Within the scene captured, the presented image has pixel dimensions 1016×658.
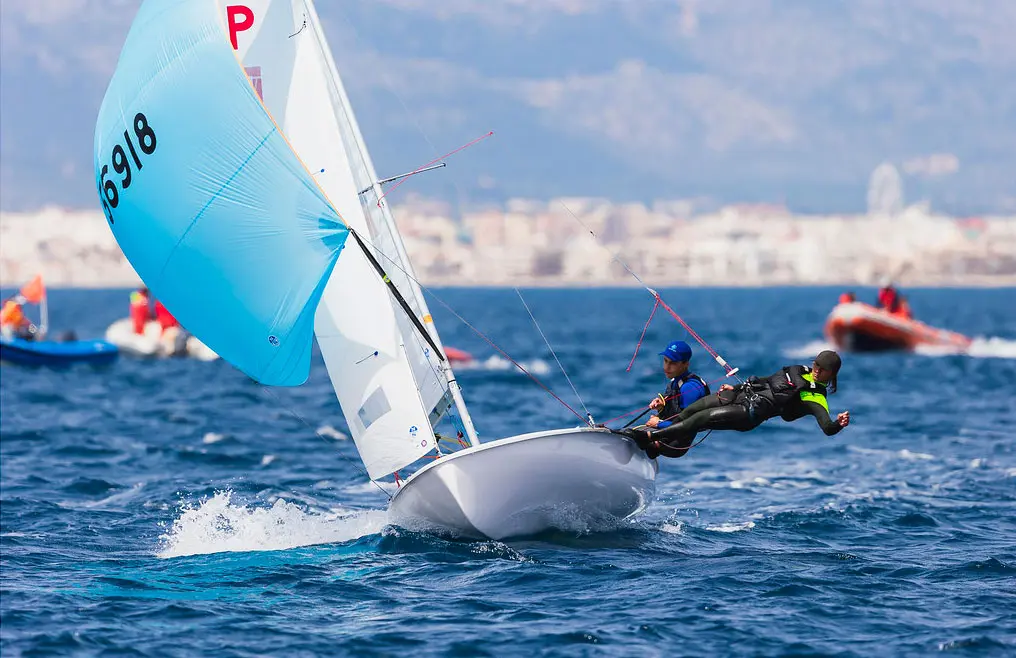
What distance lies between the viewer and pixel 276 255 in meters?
12.2

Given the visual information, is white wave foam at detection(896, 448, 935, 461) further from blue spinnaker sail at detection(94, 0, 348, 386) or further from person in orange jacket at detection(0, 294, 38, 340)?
person in orange jacket at detection(0, 294, 38, 340)

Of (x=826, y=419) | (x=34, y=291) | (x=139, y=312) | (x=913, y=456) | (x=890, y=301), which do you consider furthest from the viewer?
(x=890, y=301)

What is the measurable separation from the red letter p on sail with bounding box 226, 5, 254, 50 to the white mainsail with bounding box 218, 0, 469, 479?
0.03 ft

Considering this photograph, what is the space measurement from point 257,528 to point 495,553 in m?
3.04

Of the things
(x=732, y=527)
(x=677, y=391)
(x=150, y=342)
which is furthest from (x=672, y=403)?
(x=150, y=342)

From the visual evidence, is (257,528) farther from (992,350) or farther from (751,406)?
(992,350)

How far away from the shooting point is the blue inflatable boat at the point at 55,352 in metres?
34.0

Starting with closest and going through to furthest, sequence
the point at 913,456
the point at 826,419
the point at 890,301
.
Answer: the point at 826,419 → the point at 913,456 → the point at 890,301

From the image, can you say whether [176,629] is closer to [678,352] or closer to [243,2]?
[678,352]

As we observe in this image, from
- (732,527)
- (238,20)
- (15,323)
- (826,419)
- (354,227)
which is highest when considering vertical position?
(238,20)

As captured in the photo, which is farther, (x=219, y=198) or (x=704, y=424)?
(x=704, y=424)

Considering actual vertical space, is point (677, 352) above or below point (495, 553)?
above

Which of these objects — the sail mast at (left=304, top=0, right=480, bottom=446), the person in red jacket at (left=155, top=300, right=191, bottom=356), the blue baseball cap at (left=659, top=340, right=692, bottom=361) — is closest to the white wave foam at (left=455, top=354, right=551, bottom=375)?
the person in red jacket at (left=155, top=300, right=191, bottom=356)

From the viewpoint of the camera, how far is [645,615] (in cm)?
1077
